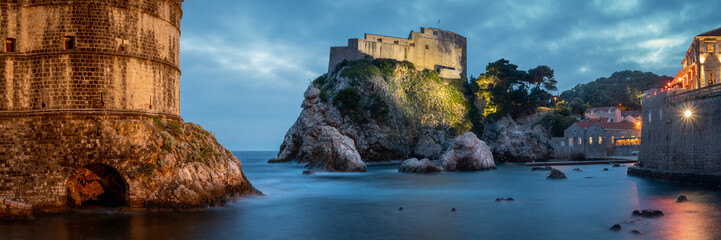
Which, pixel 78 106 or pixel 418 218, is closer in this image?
pixel 78 106

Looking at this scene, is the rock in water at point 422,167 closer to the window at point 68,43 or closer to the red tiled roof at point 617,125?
the red tiled roof at point 617,125

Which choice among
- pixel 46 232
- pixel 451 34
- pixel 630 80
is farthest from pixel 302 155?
pixel 630 80

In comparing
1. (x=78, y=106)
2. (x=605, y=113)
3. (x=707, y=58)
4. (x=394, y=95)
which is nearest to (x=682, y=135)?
(x=707, y=58)

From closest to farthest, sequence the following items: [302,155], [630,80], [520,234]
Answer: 1. [520,234]
2. [302,155]
3. [630,80]

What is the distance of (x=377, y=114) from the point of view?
5650 centimetres

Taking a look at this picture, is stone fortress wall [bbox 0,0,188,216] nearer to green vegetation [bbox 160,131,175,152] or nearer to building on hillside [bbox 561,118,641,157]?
green vegetation [bbox 160,131,175,152]

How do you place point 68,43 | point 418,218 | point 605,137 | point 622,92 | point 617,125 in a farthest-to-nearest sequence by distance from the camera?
point 622,92
point 605,137
point 617,125
point 418,218
point 68,43

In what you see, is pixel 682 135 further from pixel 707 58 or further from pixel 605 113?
pixel 605 113

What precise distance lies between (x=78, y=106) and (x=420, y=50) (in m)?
56.9

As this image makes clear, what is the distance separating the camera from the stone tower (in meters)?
14.8

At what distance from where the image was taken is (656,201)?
19828 millimetres

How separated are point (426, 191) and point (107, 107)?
611 inches

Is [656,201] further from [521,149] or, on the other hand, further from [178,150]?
[521,149]

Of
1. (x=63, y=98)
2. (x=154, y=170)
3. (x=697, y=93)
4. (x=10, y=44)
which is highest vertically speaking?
(x=10, y=44)
